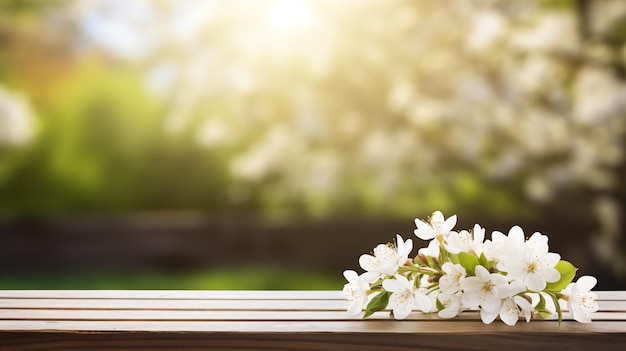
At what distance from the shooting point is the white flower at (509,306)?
2.98 feet

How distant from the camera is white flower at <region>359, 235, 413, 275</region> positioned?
0.95 m

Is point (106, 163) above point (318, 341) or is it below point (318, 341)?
above

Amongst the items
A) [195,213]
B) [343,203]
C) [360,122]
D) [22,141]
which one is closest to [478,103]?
[360,122]

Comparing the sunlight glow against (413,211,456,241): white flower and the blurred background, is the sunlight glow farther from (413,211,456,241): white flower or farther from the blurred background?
(413,211,456,241): white flower

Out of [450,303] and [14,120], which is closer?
[450,303]

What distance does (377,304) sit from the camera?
3.11ft

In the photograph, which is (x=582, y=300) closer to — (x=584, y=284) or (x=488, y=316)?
(x=584, y=284)

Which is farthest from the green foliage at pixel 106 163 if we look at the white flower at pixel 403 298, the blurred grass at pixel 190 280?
the white flower at pixel 403 298

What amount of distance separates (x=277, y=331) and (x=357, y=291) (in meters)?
0.15

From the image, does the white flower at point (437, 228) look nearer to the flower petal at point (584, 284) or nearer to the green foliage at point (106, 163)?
the flower petal at point (584, 284)

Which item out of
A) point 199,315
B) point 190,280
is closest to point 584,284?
point 199,315

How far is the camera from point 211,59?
4.52 metres

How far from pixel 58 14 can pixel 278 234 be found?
2.47 m

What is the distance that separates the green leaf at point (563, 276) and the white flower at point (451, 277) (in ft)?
0.41
